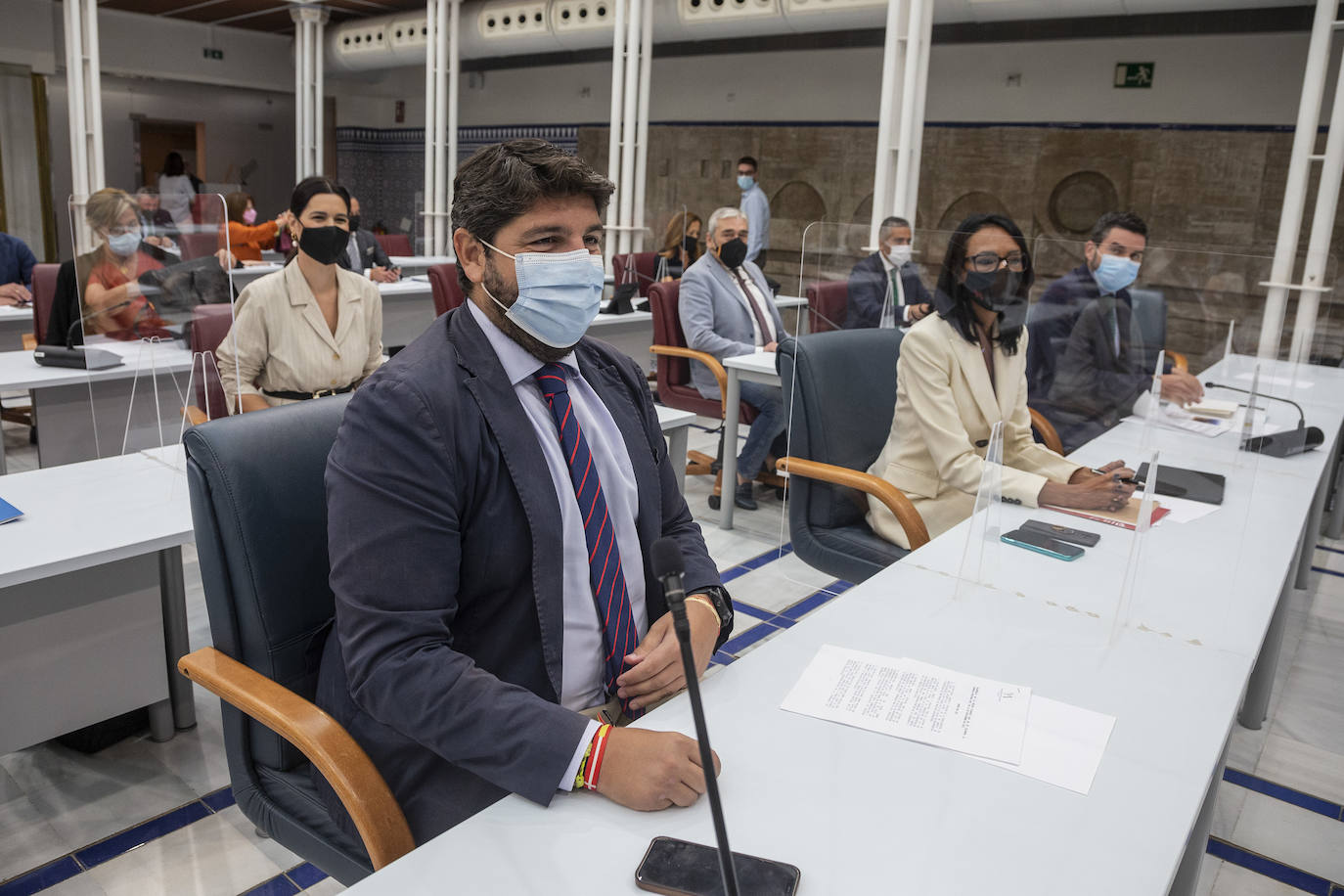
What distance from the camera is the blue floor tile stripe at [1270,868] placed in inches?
85.0

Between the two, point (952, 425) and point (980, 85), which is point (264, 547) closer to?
point (952, 425)

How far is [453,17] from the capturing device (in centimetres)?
1058

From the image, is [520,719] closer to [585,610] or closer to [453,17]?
[585,610]

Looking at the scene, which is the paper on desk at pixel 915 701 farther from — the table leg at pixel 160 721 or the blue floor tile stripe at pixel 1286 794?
the table leg at pixel 160 721

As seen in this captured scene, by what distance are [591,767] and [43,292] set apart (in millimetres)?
4123

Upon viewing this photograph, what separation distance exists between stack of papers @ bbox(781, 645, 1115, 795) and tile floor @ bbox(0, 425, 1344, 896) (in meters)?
0.19

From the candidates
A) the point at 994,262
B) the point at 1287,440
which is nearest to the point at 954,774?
the point at 994,262

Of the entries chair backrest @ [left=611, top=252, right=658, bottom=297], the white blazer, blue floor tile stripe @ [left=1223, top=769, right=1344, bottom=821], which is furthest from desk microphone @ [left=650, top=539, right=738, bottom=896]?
chair backrest @ [left=611, top=252, right=658, bottom=297]

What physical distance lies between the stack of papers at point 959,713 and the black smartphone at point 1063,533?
0.69m

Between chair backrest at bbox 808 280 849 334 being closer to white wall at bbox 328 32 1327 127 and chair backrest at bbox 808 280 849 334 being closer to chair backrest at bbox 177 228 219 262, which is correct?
chair backrest at bbox 177 228 219 262

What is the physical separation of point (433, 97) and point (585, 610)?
1074 cm

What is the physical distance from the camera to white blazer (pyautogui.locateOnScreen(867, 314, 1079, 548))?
2232mm

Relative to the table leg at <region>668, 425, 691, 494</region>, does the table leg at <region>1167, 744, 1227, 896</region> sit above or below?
below

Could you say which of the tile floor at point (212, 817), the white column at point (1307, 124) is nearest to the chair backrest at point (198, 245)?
the tile floor at point (212, 817)
